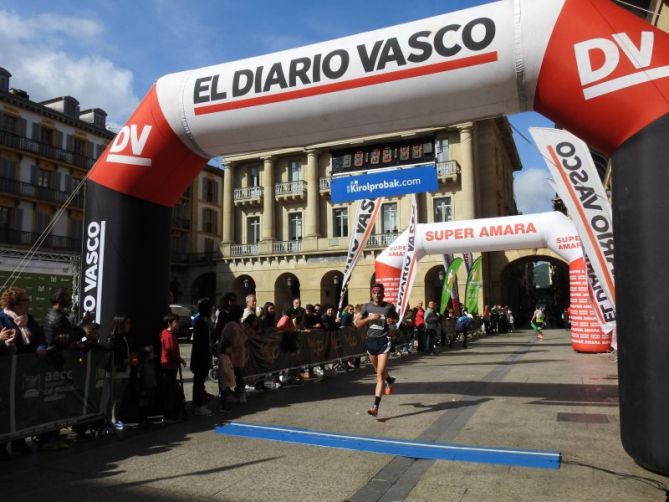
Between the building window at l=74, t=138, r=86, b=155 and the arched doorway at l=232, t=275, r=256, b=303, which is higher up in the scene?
the building window at l=74, t=138, r=86, b=155

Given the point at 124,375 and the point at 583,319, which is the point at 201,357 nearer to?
the point at 124,375

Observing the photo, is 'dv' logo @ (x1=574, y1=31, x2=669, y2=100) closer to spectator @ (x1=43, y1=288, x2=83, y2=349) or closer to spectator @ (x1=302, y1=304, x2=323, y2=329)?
spectator @ (x1=43, y1=288, x2=83, y2=349)

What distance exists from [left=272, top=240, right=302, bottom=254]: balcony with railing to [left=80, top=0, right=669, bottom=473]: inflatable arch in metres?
29.3

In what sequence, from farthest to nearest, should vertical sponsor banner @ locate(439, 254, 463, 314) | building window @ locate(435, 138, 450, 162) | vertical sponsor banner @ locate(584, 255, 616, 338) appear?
1. building window @ locate(435, 138, 450, 162)
2. vertical sponsor banner @ locate(439, 254, 463, 314)
3. vertical sponsor banner @ locate(584, 255, 616, 338)

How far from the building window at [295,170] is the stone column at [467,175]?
11514 millimetres

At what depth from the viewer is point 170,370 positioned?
23.4 feet

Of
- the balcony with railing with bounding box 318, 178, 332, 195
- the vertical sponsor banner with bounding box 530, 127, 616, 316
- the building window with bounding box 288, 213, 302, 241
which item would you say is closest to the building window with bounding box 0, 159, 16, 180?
the building window with bounding box 288, 213, 302, 241

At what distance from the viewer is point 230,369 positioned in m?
8.16

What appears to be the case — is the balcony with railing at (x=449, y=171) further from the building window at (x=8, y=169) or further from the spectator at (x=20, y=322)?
the spectator at (x=20, y=322)

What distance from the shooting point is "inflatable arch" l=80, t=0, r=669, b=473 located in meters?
4.60

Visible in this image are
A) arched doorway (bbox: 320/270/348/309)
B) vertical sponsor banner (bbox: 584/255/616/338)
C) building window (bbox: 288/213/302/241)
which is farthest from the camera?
building window (bbox: 288/213/302/241)

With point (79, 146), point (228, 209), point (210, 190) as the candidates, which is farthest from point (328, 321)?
point (210, 190)

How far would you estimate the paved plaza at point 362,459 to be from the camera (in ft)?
14.1

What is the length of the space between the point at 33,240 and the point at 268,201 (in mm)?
15831
